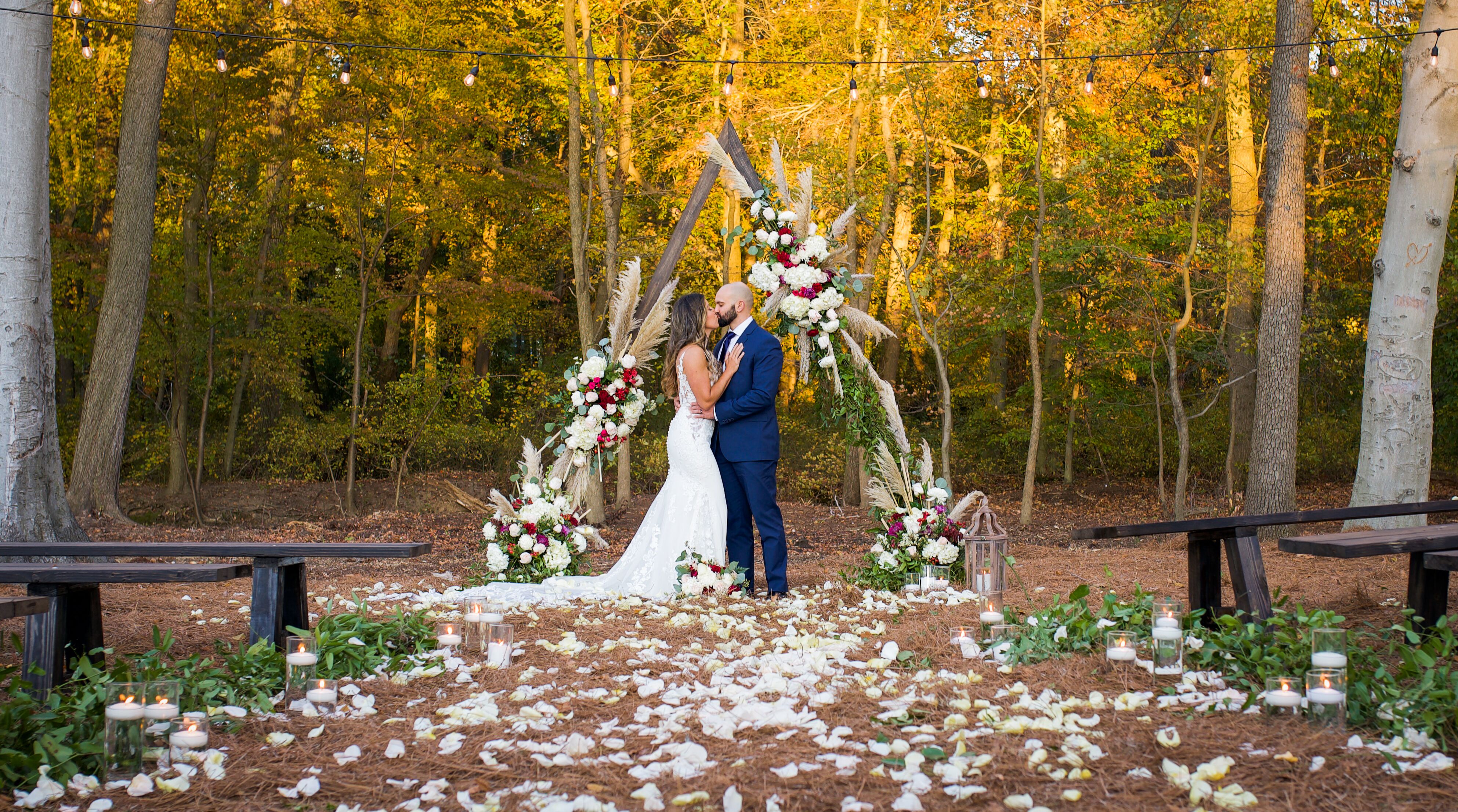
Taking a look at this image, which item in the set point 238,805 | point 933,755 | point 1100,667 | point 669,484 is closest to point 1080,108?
point 669,484

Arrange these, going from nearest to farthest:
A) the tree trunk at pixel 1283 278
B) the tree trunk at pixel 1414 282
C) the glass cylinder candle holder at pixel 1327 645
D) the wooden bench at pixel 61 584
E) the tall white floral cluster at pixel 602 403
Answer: the glass cylinder candle holder at pixel 1327 645, the wooden bench at pixel 61 584, the tall white floral cluster at pixel 602 403, the tree trunk at pixel 1414 282, the tree trunk at pixel 1283 278

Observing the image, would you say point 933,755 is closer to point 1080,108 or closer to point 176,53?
point 1080,108

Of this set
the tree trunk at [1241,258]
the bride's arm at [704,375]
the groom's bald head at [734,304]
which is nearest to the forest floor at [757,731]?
the bride's arm at [704,375]

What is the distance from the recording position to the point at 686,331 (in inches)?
257

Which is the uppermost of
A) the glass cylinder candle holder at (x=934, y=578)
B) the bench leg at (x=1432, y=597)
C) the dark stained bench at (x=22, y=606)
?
the dark stained bench at (x=22, y=606)

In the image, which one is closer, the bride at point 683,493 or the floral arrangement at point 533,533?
the bride at point 683,493

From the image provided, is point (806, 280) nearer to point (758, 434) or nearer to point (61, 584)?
point (758, 434)

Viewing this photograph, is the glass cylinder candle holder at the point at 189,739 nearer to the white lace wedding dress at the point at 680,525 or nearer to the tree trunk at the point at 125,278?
the white lace wedding dress at the point at 680,525

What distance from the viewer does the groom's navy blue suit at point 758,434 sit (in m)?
6.29

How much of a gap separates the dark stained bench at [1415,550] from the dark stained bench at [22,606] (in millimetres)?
3794

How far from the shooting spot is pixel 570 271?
64.3 ft

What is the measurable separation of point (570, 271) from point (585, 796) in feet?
56.6

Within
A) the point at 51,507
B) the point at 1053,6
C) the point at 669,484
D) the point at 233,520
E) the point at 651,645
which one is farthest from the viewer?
the point at 233,520

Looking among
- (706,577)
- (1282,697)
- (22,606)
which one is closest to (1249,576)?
(1282,697)
